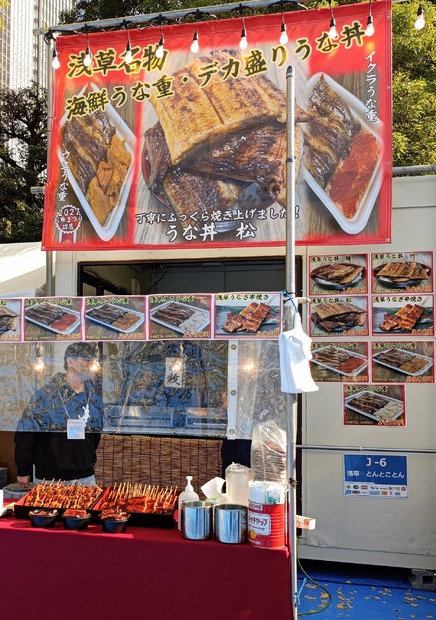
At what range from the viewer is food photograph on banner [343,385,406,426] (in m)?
4.70

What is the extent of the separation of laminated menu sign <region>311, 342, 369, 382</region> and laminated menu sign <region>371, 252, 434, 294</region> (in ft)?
1.83

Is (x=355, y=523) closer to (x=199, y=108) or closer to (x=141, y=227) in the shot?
(x=141, y=227)

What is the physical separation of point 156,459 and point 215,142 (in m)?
3.67

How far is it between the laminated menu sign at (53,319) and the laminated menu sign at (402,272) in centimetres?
257

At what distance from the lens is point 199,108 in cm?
479

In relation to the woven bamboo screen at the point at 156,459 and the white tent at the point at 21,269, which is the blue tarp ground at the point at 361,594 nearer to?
the woven bamboo screen at the point at 156,459

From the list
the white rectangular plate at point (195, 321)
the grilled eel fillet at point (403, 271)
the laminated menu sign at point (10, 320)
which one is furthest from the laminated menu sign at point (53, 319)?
the grilled eel fillet at point (403, 271)

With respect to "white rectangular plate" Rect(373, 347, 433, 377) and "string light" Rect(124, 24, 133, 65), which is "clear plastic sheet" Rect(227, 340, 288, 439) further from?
"string light" Rect(124, 24, 133, 65)

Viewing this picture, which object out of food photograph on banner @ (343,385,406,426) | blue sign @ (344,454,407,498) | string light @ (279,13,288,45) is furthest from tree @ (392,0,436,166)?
blue sign @ (344,454,407,498)

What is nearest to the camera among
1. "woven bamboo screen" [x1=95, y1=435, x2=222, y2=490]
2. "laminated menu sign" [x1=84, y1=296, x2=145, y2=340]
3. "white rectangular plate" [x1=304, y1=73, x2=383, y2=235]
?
"laminated menu sign" [x1=84, y1=296, x2=145, y2=340]

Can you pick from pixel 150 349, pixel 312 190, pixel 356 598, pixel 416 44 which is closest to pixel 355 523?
pixel 356 598

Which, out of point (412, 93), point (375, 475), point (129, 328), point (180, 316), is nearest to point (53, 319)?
point (129, 328)

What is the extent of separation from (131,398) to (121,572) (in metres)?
1.26

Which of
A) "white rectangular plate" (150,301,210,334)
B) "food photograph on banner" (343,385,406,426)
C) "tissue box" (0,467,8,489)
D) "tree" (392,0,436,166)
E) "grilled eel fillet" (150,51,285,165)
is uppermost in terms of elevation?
"tree" (392,0,436,166)
